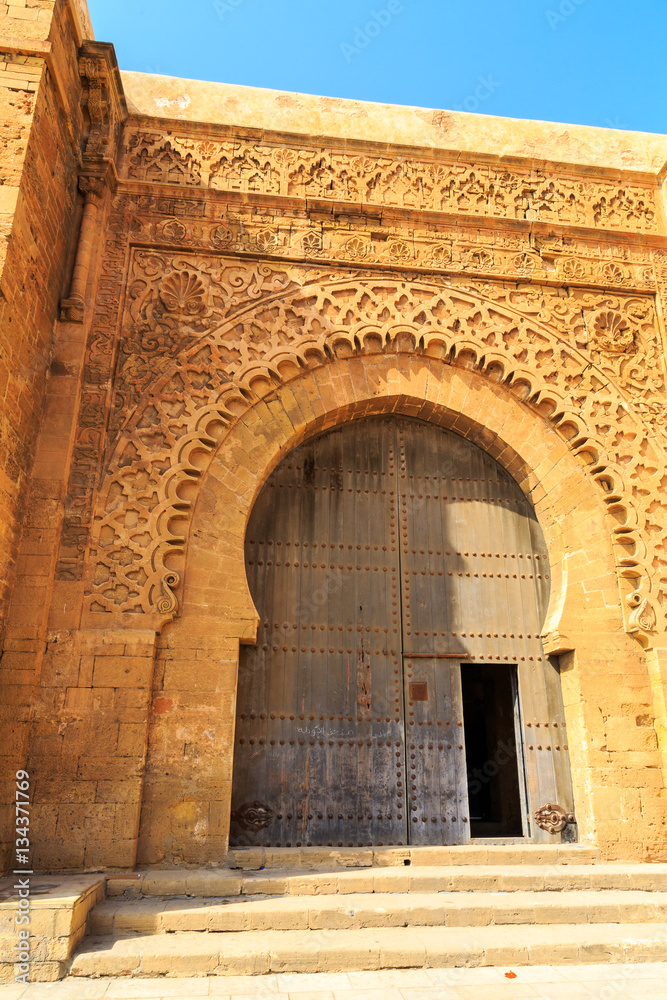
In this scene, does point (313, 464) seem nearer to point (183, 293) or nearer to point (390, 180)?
point (183, 293)

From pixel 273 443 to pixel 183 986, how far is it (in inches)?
144

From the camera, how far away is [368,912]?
404 centimetres

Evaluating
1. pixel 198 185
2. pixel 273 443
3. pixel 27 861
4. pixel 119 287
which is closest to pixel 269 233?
pixel 198 185

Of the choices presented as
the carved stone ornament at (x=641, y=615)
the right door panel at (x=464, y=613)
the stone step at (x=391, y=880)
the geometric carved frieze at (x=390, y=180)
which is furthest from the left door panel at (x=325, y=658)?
the geometric carved frieze at (x=390, y=180)

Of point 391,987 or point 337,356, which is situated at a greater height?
point 337,356

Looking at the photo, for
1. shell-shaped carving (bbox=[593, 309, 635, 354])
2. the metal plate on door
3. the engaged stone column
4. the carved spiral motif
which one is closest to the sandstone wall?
the engaged stone column

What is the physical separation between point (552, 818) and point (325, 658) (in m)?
2.13

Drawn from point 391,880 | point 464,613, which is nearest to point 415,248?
point 464,613

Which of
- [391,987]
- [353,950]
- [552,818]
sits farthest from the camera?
[552,818]

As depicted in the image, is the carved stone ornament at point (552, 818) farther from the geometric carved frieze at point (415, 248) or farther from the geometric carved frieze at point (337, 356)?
the geometric carved frieze at point (415, 248)

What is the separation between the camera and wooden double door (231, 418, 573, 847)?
5.27 m

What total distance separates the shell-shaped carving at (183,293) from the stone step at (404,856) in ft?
13.9

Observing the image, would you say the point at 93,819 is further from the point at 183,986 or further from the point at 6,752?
the point at 183,986

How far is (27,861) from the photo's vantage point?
4.38 m
